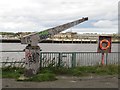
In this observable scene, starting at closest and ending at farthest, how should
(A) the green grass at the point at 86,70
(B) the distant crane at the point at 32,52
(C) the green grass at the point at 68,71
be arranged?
(B) the distant crane at the point at 32,52, (C) the green grass at the point at 68,71, (A) the green grass at the point at 86,70

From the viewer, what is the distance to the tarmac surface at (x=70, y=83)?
10180 mm

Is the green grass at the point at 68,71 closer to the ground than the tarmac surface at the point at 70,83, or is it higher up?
higher up

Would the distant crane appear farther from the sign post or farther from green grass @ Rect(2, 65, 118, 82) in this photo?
the sign post

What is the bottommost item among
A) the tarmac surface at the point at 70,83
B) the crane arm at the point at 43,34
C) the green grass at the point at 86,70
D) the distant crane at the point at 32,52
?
the tarmac surface at the point at 70,83

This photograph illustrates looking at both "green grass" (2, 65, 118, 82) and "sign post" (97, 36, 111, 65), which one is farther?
"sign post" (97, 36, 111, 65)

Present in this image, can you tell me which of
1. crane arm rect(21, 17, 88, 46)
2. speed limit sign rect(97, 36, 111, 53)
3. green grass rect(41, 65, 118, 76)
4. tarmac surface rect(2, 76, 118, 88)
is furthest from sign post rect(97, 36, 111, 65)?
tarmac surface rect(2, 76, 118, 88)

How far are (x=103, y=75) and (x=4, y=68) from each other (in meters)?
4.62

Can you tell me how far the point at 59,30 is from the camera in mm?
12406

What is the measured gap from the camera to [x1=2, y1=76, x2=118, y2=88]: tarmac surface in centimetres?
1018

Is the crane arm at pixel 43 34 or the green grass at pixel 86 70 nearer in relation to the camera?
the crane arm at pixel 43 34

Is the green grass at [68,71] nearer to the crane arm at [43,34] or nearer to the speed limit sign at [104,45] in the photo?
the speed limit sign at [104,45]

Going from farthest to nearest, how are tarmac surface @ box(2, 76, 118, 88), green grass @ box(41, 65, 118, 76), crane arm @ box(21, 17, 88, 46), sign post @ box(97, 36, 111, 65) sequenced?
sign post @ box(97, 36, 111, 65), green grass @ box(41, 65, 118, 76), crane arm @ box(21, 17, 88, 46), tarmac surface @ box(2, 76, 118, 88)

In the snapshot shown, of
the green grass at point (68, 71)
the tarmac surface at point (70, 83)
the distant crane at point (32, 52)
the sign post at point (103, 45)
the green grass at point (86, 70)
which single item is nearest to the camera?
the tarmac surface at point (70, 83)

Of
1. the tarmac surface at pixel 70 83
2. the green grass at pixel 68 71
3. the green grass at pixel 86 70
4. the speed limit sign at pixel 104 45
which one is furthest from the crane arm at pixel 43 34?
the speed limit sign at pixel 104 45
